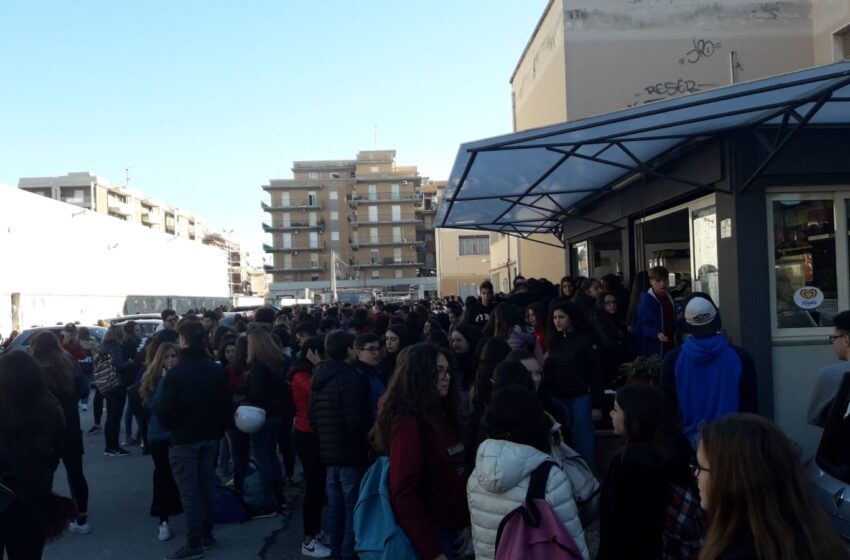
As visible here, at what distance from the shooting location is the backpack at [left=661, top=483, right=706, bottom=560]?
9.30 feet

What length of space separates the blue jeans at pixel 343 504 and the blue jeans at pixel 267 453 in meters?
1.87

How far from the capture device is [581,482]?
3.15 metres

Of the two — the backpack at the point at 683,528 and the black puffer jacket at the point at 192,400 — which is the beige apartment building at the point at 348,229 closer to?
the black puffer jacket at the point at 192,400

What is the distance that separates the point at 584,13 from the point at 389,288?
76401 mm

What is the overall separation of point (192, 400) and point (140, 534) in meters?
1.93

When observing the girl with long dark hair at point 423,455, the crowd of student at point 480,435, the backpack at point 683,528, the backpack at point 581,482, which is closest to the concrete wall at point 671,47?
the crowd of student at point 480,435

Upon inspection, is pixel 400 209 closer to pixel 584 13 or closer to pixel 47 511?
pixel 584 13

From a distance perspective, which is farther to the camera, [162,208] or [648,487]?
[162,208]

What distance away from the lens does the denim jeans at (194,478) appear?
573 centimetres

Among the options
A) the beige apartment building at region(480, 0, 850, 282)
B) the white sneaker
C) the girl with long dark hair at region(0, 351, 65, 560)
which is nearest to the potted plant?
the girl with long dark hair at region(0, 351, 65, 560)

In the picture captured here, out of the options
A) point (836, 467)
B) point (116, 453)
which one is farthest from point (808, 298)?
point (116, 453)

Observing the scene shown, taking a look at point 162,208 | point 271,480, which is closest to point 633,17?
point 271,480

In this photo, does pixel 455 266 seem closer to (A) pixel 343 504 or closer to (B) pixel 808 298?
(B) pixel 808 298

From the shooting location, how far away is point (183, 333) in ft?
18.7
